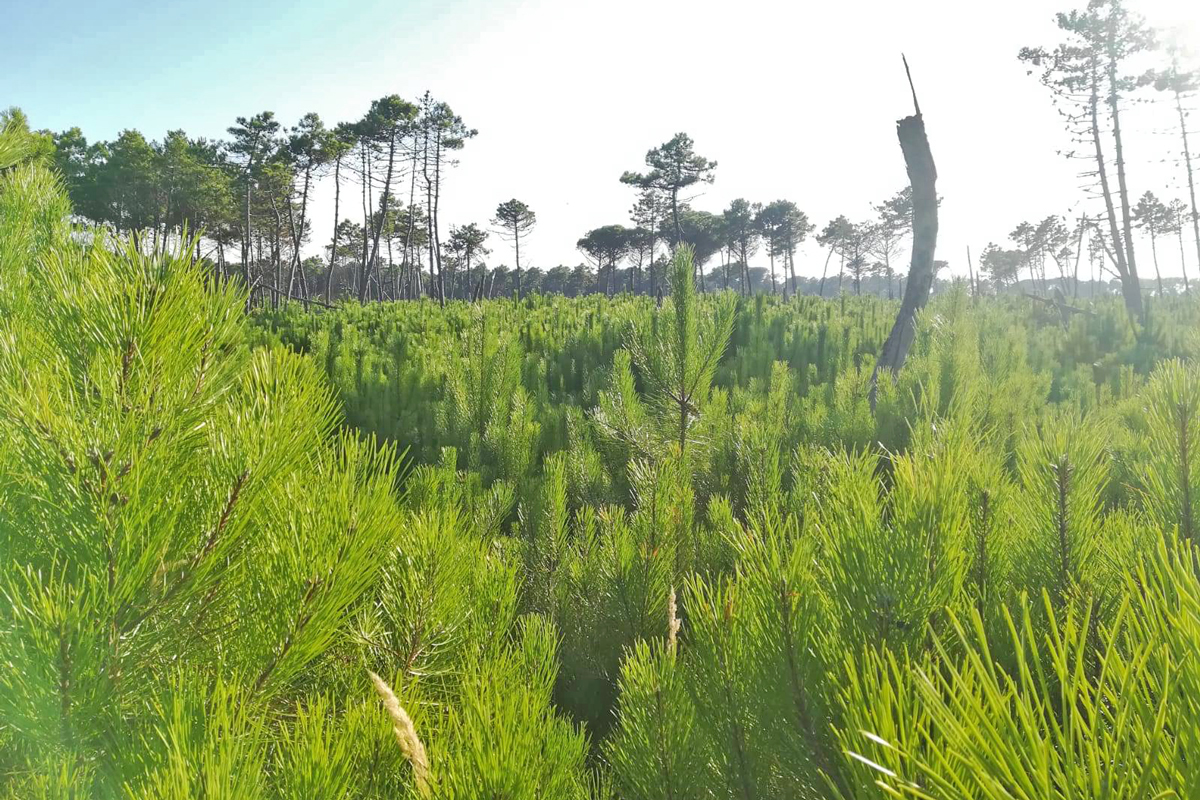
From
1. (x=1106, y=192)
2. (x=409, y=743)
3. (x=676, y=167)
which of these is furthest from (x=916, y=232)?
(x=676, y=167)

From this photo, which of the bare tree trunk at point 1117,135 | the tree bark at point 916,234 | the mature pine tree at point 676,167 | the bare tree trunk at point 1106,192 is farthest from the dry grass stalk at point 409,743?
the mature pine tree at point 676,167

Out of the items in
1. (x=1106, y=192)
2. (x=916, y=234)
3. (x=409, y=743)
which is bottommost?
(x=409, y=743)

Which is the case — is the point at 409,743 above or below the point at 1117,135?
below

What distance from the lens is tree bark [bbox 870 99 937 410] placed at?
4254mm

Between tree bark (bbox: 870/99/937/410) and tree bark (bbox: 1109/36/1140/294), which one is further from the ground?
tree bark (bbox: 1109/36/1140/294)

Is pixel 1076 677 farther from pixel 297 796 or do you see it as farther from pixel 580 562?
pixel 580 562

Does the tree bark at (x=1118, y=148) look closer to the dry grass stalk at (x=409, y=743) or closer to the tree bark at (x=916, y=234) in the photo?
the tree bark at (x=916, y=234)

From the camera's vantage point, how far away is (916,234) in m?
4.49

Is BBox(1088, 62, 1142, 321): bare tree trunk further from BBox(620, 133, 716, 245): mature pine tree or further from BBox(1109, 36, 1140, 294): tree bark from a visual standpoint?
BBox(620, 133, 716, 245): mature pine tree

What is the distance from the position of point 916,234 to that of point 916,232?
0.02 m

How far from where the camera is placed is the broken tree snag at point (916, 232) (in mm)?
4246

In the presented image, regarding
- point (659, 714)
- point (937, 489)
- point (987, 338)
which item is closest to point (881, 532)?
point (937, 489)

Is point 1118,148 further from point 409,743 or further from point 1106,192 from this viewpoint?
point 409,743

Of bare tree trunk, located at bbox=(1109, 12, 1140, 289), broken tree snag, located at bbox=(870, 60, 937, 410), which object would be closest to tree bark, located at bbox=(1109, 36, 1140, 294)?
bare tree trunk, located at bbox=(1109, 12, 1140, 289)
